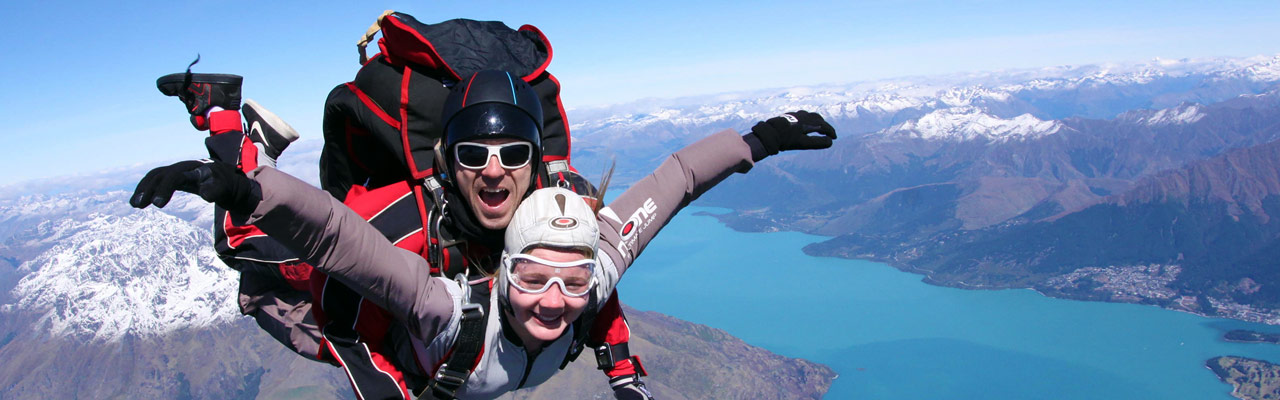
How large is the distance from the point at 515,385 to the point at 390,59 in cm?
153

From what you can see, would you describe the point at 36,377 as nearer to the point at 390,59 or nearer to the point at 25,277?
the point at 25,277

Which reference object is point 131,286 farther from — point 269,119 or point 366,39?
point 366,39

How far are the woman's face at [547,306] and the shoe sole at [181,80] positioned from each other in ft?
6.97

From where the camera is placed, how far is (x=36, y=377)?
130 meters

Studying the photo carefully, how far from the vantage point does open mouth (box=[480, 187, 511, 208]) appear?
2.37 meters

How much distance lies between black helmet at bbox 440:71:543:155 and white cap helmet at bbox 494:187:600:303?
28 cm

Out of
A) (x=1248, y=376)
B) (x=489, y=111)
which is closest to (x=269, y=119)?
(x=489, y=111)

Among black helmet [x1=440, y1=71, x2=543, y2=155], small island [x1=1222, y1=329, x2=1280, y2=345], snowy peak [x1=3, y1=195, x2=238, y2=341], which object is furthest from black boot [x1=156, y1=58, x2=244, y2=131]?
snowy peak [x1=3, y1=195, x2=238, y2=341]

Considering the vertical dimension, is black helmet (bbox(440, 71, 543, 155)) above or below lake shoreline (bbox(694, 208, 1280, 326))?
above

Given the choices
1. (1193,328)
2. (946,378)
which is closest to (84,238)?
(946,378)

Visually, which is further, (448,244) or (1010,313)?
(1010,313)

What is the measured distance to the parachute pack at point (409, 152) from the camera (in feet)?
8.17

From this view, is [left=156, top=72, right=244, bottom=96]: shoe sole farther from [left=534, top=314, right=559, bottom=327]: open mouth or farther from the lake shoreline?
the lake shoreline

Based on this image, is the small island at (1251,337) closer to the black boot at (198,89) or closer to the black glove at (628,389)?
the black glove at (628,389)
